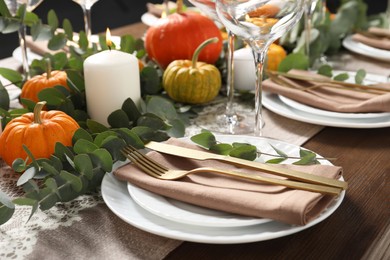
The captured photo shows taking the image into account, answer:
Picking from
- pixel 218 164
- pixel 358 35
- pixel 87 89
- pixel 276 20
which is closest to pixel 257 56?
pixel 276 20

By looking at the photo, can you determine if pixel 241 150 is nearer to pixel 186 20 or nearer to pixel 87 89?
pixel 87 89

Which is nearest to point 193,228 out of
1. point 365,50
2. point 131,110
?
point 131,110

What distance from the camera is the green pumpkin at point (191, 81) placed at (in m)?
1.12

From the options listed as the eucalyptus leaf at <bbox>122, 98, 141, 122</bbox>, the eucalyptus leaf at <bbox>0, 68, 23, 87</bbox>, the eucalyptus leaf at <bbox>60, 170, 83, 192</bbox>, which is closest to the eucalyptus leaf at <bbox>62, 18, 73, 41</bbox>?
the eucalyptus leaf at <bbox>0, 68, 23, 87</bbox>

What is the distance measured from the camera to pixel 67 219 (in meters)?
0.74

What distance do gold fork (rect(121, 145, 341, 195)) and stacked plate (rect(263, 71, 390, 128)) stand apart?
0.31m

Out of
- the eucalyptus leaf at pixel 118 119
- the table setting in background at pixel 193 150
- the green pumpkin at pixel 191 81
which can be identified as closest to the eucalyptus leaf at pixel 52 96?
the table setting in background at pixel 193 150

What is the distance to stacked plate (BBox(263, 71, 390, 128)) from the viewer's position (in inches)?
38.7

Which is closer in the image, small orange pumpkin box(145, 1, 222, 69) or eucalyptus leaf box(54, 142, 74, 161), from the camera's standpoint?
eucalyptus leaf box(54, 142, 74, 161)

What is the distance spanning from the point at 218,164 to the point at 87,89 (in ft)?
1.02

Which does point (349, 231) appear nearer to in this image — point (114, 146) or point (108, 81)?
point (114, 146)

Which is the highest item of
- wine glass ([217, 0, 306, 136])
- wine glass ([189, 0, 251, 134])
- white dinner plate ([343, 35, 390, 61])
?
wine glass ([217, 0, 306, 136])

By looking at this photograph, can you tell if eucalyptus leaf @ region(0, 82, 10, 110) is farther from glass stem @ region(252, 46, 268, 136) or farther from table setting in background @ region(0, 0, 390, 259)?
glass stem @ region(252, 46, 268, 136)

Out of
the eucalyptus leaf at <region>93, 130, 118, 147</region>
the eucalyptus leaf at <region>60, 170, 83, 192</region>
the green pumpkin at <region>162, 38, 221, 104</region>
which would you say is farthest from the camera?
the green pumpkin at <region>162, 38, 221, 104</region>
